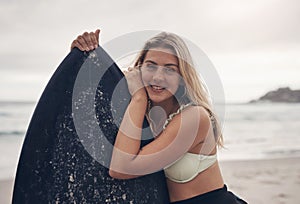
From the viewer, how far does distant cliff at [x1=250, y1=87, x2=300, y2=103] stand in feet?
54.4

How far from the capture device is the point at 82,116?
190 centimetres

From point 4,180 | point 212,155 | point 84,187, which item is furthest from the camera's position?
point 4,180

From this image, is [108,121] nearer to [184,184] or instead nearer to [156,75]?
[156,75]

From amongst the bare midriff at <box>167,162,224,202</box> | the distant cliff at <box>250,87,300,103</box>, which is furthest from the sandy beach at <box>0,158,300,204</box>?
the distant cliff at <box>250,87,300,103</box>

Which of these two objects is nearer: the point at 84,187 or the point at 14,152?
the point at 84,187

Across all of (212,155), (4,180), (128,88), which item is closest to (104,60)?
(128,88)

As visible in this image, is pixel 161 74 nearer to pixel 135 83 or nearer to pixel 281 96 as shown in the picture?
pixel 135 83

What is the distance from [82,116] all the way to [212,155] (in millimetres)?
624

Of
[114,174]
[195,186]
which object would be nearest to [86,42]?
[114,174]

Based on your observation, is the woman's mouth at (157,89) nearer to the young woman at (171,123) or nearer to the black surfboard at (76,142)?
the young woman at (171,123)

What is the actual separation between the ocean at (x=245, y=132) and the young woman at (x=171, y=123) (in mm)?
3817

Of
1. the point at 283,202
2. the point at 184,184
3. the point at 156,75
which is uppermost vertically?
the point at 156,75

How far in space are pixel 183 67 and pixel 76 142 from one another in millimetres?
523

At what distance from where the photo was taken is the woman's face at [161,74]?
2.02 meters
